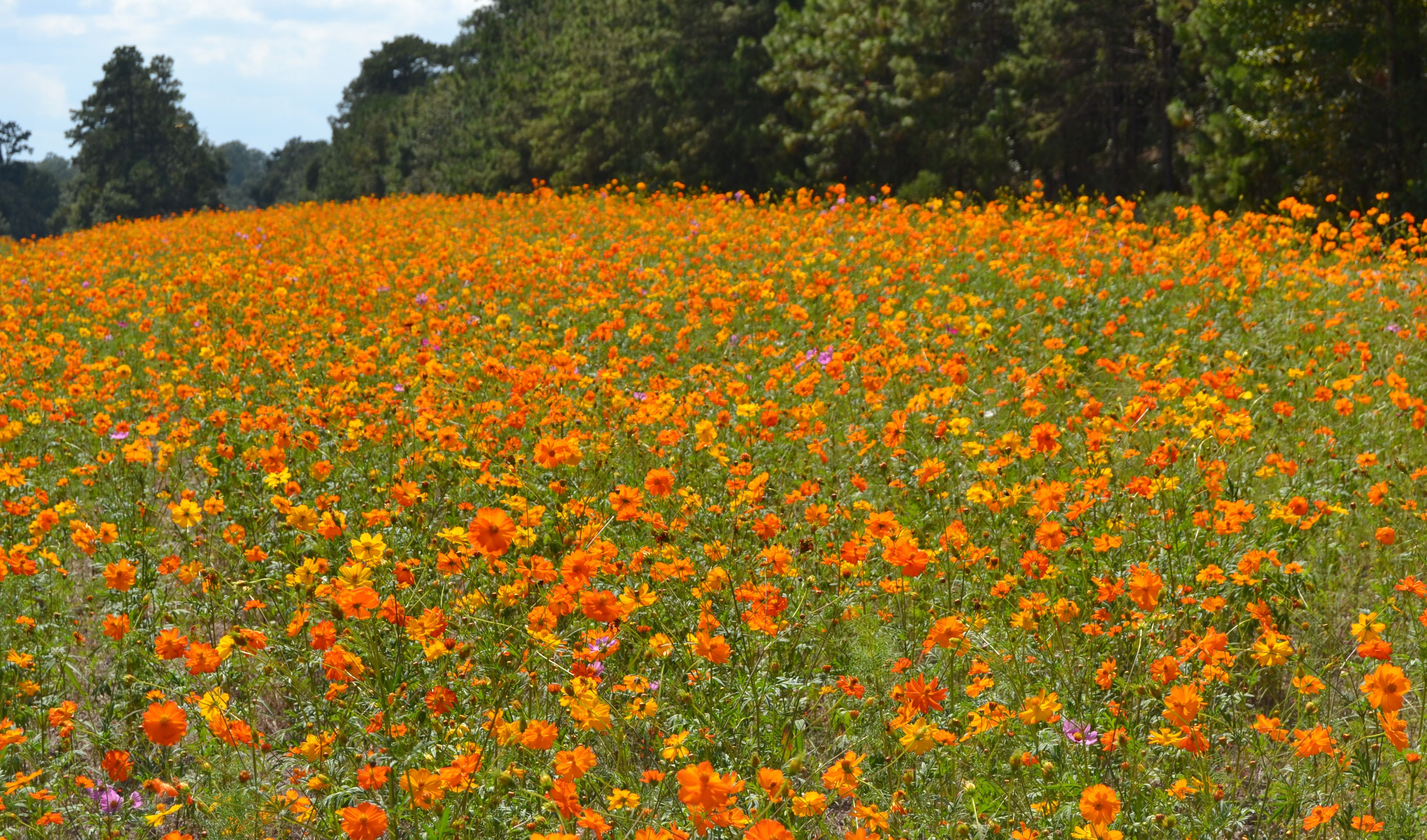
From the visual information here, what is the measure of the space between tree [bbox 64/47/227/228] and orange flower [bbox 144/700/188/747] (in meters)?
46.0

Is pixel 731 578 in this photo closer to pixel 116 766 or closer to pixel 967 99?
pixel 116 766

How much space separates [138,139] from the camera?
42.9 m

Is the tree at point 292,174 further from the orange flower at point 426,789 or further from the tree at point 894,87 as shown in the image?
the orange flower at point 426,789

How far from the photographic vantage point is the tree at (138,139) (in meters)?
42.1

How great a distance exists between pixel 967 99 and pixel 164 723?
56.9 feet

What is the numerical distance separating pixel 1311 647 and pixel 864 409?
82.2 inches

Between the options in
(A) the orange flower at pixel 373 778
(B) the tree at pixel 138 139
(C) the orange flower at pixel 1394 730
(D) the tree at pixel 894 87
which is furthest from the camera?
(B) the tree at pixel 138 139

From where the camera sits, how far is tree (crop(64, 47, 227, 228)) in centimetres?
4209

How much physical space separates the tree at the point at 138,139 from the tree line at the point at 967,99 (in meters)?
21.6

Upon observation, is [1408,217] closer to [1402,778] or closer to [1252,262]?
[1252,262]

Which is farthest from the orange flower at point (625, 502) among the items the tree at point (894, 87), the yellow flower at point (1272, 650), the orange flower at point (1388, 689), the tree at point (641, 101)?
the tree at point (641, 101)

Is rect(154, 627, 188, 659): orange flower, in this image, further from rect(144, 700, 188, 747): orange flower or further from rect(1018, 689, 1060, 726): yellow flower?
rect(1018, 689, 1060, 726): yellow flower

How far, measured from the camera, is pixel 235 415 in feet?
16.4

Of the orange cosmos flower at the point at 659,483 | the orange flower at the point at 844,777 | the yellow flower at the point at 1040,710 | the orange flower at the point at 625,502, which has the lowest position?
the orange flower at the point at 844,777
